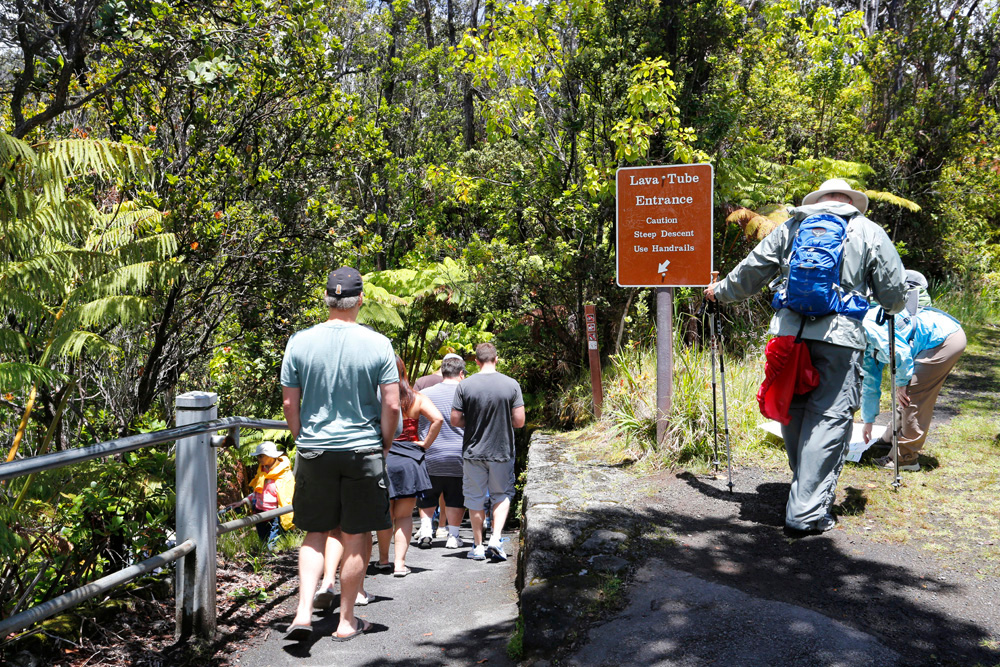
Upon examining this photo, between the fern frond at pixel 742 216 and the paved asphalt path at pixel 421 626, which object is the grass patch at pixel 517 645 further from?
the fern frond at pixel 742 216

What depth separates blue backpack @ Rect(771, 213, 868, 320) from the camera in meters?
4.61

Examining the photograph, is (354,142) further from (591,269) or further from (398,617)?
(398,617)

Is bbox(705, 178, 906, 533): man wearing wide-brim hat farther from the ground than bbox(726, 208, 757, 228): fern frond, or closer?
closer

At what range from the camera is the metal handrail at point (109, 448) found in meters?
2.67

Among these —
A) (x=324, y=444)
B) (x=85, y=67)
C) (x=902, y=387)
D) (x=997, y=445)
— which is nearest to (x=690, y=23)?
(x=902, y=387)

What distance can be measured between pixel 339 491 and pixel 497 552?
2525 mm

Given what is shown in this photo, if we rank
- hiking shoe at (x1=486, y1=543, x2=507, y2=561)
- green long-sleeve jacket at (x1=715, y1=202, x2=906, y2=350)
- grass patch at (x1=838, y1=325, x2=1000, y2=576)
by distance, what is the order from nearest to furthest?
grass patch at (x1=838, y1=325, x2=1000, y2=576) → green long-sleeve jacket at (x1=715, y1=202, x2=906, y2=350) → hiking shoe at (x1=486, y1=543, x2=507, y2=561)

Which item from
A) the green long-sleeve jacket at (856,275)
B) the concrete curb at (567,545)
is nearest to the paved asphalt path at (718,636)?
the concrete curb at (567,545)

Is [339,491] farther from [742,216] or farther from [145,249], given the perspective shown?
[742,216]

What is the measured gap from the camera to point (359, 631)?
14.0 feet

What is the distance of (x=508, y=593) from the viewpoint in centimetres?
531

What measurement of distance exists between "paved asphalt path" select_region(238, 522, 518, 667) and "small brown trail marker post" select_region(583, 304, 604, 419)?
8.31ft

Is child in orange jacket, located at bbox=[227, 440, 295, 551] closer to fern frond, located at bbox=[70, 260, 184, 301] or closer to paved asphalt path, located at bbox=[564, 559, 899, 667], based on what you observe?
fern frond, located at bbox=[70, 260, 184, 301]

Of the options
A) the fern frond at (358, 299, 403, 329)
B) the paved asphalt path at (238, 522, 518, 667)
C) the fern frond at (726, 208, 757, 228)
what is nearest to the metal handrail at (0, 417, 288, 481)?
the paved asphalt path at (238, 522, 518, 667)
